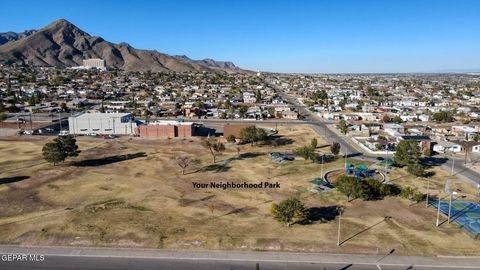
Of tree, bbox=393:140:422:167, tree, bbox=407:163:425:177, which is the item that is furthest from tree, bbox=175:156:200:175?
tree, bbox=407:163:425:177

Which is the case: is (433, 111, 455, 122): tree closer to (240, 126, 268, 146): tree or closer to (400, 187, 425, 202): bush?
(240, 126, 268, 146): tree

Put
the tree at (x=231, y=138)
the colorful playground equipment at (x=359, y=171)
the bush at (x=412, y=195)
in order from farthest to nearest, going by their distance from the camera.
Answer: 1. the tree at (x=231, y=138)
2. the colorful playground equipment at (x=359, y=171)
3. the bush at (x=412, y=195)

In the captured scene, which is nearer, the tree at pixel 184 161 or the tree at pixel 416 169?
the tree at pixel 416 169

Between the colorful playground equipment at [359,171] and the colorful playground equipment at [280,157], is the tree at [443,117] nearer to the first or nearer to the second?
the colorful playground equipment at [359,171]

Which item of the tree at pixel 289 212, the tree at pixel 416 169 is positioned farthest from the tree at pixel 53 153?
the tree at pixel 416 169

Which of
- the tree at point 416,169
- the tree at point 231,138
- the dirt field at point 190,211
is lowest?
the dirt field at point 190,211

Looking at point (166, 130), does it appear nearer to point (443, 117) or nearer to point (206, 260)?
point (206, 260)

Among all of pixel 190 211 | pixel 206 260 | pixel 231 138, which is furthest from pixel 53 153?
pixel 206 260

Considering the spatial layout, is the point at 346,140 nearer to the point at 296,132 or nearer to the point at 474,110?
the point at 296,132
